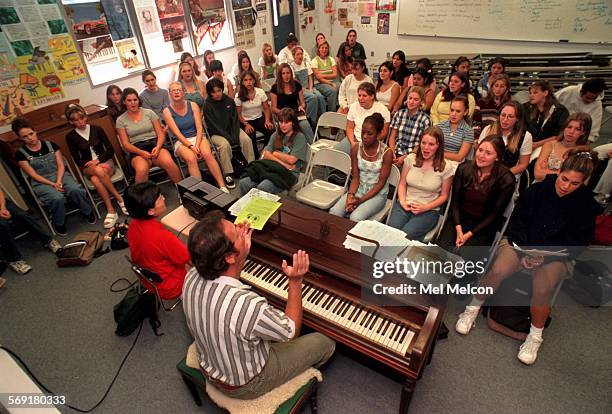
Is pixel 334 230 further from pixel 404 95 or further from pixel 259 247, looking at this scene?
pixel 404 95

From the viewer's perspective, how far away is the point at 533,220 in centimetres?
267

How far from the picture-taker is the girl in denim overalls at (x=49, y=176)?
12.5 feet

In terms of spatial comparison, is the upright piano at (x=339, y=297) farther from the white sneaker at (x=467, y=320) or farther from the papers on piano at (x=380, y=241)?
the white sneaker at (x=467, y=320)

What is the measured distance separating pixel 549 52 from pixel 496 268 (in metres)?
5.05

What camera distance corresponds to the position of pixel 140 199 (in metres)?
2.37

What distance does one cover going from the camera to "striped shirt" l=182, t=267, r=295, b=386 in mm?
1586

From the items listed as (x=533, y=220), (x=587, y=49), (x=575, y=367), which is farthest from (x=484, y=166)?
(x=587, y=49)

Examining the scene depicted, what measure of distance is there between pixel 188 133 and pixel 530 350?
4263 mm

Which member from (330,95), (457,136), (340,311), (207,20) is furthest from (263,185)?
(207,20)

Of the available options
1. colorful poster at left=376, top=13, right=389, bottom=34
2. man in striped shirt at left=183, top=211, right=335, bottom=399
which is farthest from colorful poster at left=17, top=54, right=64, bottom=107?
colorful poster at left=376, top=13, right=389, bottom=34

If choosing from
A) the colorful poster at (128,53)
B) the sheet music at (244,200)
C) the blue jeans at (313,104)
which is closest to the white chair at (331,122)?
the blue jeans at (313,104)

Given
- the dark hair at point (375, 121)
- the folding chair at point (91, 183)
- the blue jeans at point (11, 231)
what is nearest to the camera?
the dark hair at point (375, 121)

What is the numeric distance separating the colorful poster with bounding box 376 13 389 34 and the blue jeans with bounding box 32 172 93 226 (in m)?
6.41

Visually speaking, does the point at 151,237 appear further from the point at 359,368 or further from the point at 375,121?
the point at 375,121
